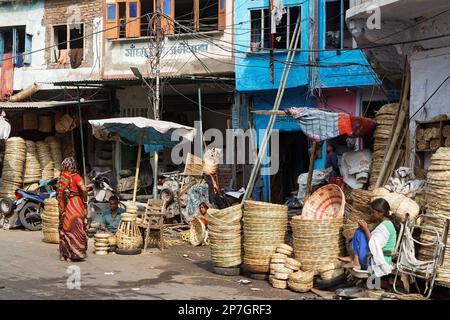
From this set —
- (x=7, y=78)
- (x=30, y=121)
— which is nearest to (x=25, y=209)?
(x=30, y=121)

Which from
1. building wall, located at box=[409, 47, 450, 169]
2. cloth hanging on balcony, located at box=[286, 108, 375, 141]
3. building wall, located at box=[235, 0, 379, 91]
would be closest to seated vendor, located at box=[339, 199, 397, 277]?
cloth hanging on balcony, located at box=[286, 108, 375, 141]

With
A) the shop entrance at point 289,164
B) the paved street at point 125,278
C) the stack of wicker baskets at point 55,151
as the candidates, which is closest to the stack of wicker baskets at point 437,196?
the paved street at point 125,278

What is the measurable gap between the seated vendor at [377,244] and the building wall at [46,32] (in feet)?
43.7

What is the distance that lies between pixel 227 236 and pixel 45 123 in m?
11.6

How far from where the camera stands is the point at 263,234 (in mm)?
8133

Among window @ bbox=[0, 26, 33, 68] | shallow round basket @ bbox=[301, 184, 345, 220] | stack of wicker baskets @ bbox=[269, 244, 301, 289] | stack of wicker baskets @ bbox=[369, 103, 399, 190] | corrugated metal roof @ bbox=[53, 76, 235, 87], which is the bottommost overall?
stack of wicker baskets @ bbox=[269, 244, 301, 289]

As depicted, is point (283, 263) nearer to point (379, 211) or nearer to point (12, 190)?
point (379, 211)

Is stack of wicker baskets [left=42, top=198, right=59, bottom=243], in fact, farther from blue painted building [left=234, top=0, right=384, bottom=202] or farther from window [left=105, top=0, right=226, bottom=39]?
window [left=105, top=0, right=226, bottom=39]

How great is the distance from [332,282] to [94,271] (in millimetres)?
3579

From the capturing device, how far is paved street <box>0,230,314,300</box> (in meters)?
7.20

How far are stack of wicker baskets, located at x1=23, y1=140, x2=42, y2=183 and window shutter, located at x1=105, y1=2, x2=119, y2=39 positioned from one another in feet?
13.9

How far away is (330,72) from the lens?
50.4 ft

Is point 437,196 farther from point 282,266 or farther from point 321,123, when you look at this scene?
point 321,123

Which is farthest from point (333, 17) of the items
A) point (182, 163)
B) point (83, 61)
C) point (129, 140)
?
point (83, 61)
